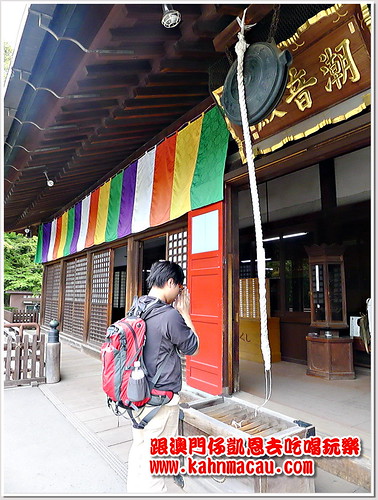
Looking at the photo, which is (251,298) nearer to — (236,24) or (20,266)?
(236,24)

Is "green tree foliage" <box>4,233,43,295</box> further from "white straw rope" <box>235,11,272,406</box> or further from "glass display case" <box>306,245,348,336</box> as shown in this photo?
"white straw rope" <box>235,11,272,406</box>

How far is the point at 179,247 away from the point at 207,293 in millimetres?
1288

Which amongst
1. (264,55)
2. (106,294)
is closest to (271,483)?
(264,55)

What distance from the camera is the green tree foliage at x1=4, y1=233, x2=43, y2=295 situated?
607 inches

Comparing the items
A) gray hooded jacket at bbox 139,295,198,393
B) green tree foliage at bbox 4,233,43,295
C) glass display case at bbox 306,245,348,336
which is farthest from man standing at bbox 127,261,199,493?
green tree foliage at bbox 4,233,43,295

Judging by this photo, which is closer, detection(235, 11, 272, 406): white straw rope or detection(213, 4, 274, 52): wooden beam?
detection(235, 11, 272, 406): white straw rope

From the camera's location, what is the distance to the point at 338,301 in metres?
5.51

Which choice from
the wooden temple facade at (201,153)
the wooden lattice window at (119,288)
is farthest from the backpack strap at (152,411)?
the wooden lattice window at (119,288)

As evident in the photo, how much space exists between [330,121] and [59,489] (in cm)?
382

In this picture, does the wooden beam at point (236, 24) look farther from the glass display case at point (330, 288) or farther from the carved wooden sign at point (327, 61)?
the glass display case at point (330, 288)

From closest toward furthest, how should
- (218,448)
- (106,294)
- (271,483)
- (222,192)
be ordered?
(271,483) < (218,448) < (222,192) < (106,294)

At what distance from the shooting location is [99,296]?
8.38m

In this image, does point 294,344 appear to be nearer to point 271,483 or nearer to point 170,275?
point 271,483

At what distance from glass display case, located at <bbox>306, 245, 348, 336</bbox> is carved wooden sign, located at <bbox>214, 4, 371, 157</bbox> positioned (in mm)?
3008
